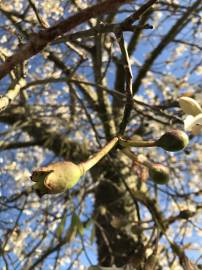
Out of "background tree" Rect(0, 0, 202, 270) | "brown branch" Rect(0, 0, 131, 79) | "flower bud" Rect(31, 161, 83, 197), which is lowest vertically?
"flower bud" Rect(31, 161, 83, 197)

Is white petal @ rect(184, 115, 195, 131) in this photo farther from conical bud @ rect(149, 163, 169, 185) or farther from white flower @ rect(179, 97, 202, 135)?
conical bud @ rect(149, 163, 169, 185)

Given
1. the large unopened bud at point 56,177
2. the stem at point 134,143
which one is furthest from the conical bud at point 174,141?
the large unopened bud at point 56,177

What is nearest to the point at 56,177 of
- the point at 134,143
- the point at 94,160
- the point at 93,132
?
the point at 94,160

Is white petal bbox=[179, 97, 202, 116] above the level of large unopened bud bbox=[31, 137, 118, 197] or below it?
above

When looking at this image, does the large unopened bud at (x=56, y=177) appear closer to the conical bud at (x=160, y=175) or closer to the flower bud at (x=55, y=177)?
the flower bud at (x=55, y=177)

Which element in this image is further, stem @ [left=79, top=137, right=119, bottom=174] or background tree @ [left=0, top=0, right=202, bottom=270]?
background tree @ [left=0, top=0, right=202, bottom=270]

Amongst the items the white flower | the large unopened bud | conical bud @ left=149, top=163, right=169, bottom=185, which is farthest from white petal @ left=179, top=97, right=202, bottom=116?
the large unopened bud

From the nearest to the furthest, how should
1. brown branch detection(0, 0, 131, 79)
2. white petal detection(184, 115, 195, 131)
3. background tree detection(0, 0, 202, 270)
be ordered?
brown branch detection(0, 0, 131, 79)
white petal detection(184, 115, 195, 131)
background tree detection(0, 0, 202, 270)
